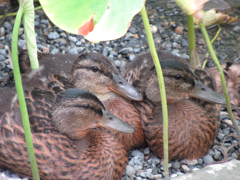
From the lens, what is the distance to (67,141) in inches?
93.2

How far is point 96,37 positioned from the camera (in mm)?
1601

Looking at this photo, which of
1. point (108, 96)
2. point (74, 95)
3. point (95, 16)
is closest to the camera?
point (95, 16)

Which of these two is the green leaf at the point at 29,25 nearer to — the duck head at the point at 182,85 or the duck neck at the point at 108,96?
the duck neck at the point at 108,96

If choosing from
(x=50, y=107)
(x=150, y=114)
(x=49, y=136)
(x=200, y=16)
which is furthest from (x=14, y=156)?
(x=200, y=16)

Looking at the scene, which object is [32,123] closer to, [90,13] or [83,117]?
[83,117]


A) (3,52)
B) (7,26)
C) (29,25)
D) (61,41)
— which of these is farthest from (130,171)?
(7,26)

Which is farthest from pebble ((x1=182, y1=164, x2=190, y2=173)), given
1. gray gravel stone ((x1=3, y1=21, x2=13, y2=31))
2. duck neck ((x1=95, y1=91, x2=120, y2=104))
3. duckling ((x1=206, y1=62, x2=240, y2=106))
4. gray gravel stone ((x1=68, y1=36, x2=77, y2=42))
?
gray gravel stone ((x1=3, y1=21, x2=13, y2=31))

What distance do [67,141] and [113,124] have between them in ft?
1.24

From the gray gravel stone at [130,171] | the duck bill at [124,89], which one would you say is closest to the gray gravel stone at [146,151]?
the gray gravel stone at [130,171]

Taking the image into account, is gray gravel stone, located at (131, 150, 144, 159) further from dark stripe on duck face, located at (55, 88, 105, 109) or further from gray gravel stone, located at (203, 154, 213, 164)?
dark stripe on duck face, located at (55, 88, 105, 109)

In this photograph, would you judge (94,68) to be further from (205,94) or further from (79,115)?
(205,94)

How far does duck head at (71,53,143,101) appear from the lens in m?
2.86

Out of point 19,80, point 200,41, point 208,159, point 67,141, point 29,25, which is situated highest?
point 29,25

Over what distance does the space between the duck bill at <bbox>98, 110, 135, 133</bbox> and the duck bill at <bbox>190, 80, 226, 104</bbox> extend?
67 centimetres
